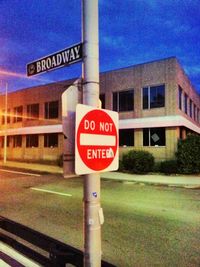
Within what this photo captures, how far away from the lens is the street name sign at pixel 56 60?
3963 millimetres

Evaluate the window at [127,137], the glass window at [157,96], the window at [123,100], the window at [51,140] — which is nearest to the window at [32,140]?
the window at [51,140]

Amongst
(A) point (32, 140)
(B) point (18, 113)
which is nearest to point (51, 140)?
(A) point (32, 140)

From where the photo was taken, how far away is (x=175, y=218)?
904 cm

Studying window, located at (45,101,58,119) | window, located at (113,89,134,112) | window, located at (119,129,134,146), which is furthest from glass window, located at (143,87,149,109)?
window, located at (45,101,58,119)

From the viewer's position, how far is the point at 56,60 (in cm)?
422

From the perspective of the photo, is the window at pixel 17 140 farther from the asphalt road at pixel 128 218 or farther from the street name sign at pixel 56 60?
the street name sign at pixel 56 60

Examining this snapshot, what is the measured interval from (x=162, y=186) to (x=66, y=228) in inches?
354

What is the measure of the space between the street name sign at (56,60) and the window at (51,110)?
1135 inches

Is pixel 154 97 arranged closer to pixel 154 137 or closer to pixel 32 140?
pixel 154 137

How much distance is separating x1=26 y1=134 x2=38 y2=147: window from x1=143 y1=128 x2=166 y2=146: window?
1423 cm

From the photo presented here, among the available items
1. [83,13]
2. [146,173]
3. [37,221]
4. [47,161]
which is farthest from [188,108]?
[83,13]

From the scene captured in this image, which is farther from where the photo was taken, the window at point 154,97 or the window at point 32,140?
the window at point 32,140

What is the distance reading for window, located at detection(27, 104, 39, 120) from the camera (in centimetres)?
3581

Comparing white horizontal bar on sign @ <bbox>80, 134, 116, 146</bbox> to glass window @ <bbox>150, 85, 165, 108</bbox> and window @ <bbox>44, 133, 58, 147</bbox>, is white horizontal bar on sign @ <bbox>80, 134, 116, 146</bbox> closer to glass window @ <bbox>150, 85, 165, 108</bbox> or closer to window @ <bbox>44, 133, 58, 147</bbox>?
glass window @ <bbox>150, 85, 165, 108</bbox>
